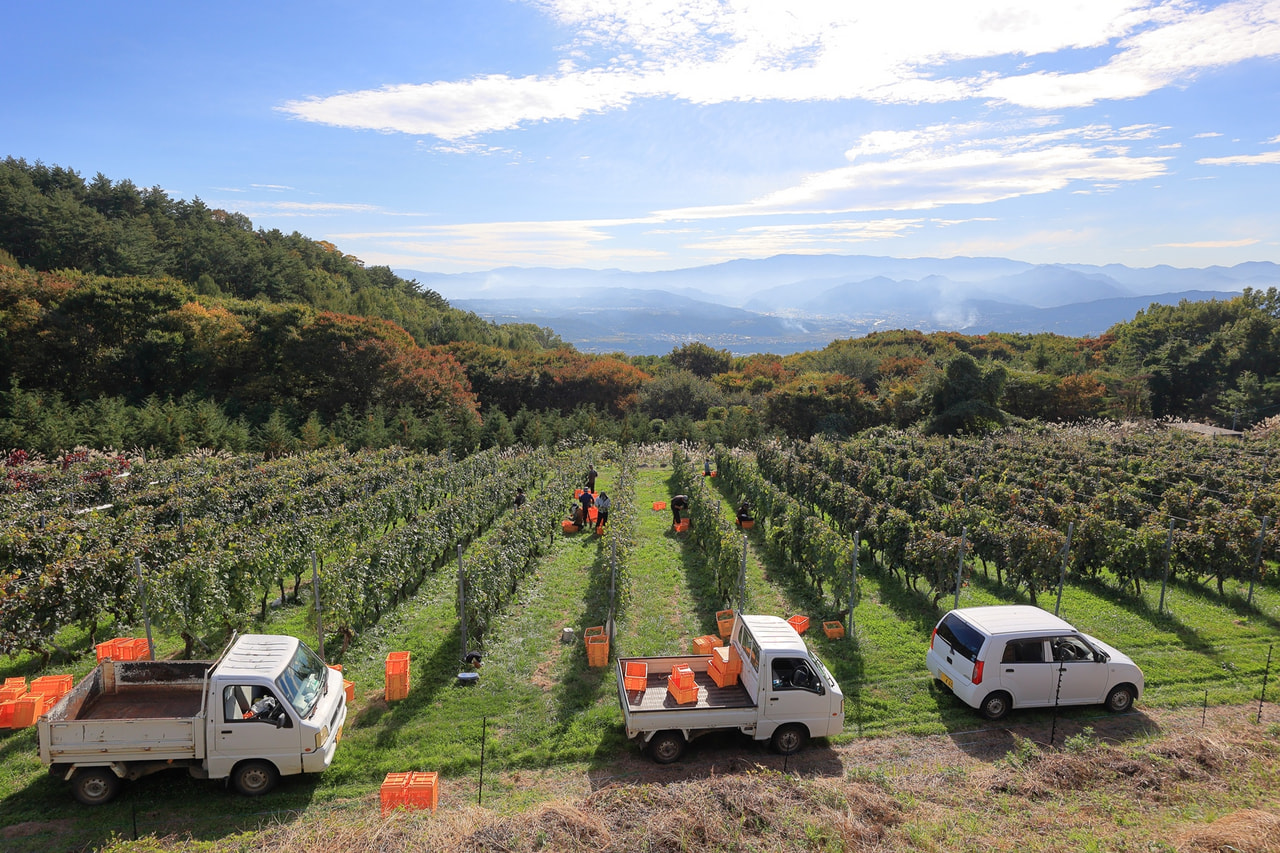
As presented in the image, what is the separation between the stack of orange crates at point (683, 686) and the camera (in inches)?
336

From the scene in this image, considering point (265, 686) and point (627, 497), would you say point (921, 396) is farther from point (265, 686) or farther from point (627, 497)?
point (265, 686)

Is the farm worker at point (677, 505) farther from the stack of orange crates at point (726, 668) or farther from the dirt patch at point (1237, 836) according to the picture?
the dirt patch at point (1237, 836)

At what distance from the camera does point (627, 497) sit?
20.0m

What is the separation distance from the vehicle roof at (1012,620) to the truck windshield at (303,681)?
31.7 feet

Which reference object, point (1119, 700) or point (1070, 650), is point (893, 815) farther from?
point (1119, 700)

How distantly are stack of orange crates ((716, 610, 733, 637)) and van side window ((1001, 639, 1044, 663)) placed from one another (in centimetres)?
467

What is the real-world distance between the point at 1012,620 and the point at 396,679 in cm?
982

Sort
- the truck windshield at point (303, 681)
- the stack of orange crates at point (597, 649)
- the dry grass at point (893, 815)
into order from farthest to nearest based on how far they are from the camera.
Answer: the stack of orange crates at point (597, 649) < the truck windshield at point (303, 681) < the dry grass at point (893, 815)

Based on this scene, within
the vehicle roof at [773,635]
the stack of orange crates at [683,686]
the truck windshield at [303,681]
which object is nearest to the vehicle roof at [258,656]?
the truck windshield at [303,681]

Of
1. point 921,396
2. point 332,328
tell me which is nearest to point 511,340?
point 332,328

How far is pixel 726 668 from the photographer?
29.6 ft

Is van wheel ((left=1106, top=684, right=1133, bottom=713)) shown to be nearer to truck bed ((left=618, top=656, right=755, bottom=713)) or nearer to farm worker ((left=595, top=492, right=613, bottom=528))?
truck bed ((left=618, top=656, right=755, bottom=713))

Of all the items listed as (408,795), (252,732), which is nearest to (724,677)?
(408,795)

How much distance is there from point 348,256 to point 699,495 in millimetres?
74328
